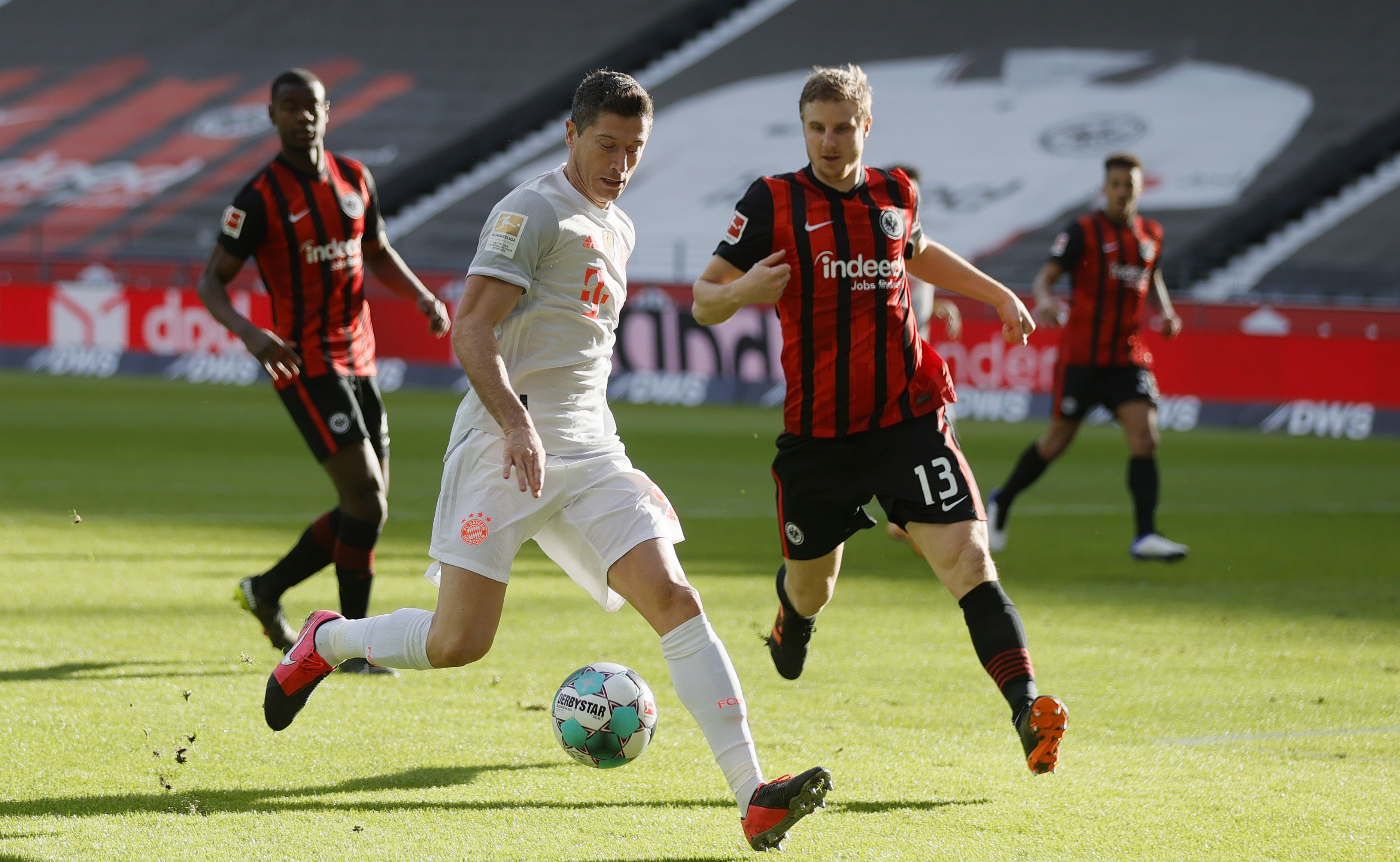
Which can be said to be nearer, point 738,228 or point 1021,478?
point 738,228

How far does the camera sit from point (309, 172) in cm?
617

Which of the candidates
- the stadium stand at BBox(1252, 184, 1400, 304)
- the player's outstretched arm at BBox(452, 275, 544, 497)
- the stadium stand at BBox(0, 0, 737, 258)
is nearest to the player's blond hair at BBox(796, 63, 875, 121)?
the player's outstretched arm at BBox(452, 275, 544, 497)

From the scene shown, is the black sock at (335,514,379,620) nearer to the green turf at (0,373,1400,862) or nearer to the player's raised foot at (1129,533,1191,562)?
the green turf at (0,373,1400,862)

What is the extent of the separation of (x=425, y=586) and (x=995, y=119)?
2592 centimetres

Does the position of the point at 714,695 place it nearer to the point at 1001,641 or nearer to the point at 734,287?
the point at 1001,641

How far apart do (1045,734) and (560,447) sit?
55.6 inches

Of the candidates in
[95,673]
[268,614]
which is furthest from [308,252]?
[95,673]

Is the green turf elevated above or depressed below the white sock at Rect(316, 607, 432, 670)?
below

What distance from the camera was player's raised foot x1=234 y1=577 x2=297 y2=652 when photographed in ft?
20.2

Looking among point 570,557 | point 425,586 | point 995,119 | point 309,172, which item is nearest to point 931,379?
point 570,557

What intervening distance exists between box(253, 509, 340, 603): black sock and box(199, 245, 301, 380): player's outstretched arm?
0.61m

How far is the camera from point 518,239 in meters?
4.06

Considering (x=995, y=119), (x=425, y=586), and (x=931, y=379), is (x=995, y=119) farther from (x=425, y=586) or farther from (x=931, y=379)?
(x=931, y=379)

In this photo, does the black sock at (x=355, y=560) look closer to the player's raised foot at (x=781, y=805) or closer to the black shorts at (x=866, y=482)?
the black shorts at (x=866, y=482)
